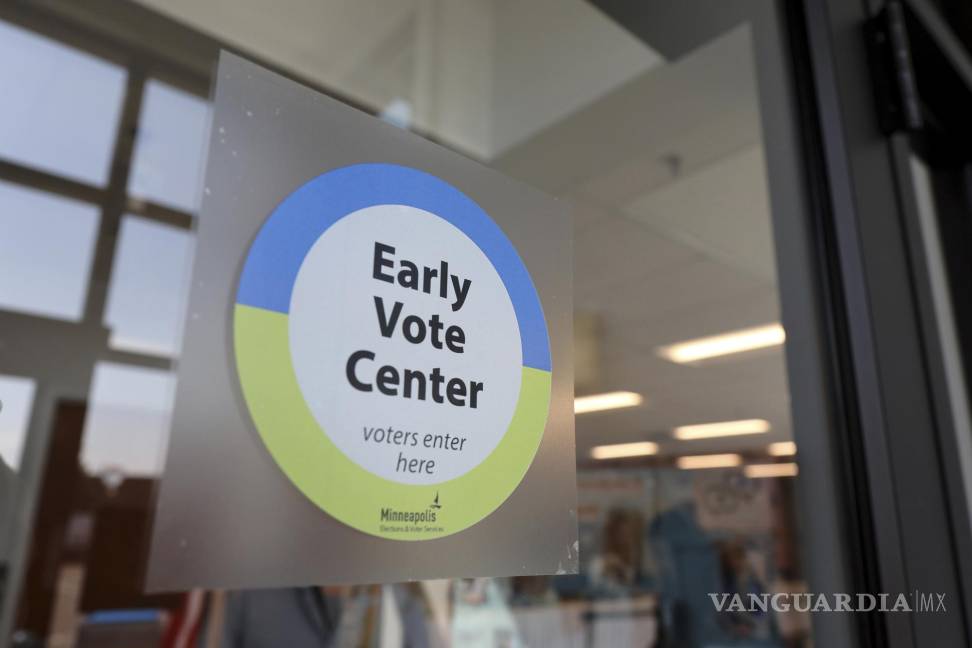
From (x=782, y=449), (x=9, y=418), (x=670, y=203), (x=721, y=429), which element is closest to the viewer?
(x=9, y=418)

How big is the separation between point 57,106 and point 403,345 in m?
1.42

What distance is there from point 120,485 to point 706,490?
2.33m

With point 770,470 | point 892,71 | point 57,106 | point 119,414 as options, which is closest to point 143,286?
point 119,414

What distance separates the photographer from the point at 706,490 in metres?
1.12

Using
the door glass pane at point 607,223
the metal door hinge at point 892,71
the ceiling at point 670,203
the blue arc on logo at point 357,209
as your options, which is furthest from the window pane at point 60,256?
the metal door hinge at point 892,71

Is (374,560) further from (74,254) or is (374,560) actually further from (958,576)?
(74,254)

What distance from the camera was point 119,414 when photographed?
2.49 meters

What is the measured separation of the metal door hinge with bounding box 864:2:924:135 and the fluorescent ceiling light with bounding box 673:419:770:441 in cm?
55

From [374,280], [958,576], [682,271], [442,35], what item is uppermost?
[442,35]

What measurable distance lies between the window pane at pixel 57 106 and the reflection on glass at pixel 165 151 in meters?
0.10

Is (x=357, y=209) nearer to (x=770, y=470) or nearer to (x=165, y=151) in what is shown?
(x=770, y=470)

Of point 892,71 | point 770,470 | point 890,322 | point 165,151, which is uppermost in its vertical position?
point 165,151

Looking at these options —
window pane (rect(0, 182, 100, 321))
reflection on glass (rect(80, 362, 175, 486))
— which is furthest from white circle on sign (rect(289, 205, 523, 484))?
reflection on glass (rect(80, 362, 175, 486))

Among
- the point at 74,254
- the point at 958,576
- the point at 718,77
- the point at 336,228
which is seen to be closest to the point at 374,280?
the point at 336,228
